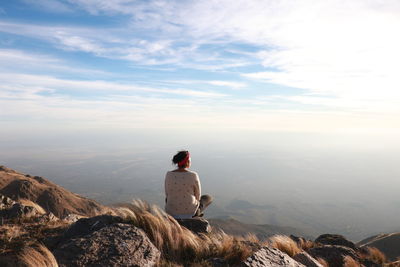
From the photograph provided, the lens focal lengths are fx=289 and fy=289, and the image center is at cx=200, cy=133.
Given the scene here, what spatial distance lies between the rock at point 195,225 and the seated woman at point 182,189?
660 mm

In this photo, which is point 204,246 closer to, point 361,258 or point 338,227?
point 361,258

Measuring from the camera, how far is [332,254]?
7.49 metres

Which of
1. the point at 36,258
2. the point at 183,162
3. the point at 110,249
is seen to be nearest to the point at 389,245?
the point at 183,162

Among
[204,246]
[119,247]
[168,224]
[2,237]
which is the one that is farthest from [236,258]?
[2,237]

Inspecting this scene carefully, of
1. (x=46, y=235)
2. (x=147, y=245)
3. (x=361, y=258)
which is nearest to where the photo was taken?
(x=147, y=245)

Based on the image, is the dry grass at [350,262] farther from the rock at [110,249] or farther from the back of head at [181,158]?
the back of head at [181,158]

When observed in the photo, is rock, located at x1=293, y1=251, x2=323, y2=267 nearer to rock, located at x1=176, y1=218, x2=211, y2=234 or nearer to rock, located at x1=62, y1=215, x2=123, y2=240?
rock, located at x1=176, y1=218, x2=211, y2=234

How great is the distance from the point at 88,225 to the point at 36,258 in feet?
6.27

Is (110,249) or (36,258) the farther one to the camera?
(110,249)

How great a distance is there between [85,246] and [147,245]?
1.10 m

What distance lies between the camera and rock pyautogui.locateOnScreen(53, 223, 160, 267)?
462 cm

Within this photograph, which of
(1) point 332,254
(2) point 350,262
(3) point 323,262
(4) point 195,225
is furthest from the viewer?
(4) point 195,225

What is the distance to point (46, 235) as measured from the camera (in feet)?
20.2

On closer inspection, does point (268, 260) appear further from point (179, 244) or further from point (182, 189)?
point (182, 189)
